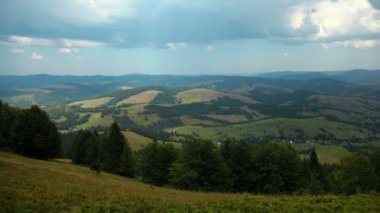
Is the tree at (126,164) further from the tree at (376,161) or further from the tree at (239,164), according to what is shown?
the tree at (376,161)

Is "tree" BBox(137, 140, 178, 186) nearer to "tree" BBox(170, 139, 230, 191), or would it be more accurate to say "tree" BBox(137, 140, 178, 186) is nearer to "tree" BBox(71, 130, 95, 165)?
"tree" BBox(170, 139, 230, 191)

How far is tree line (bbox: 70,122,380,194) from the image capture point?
7725 cm

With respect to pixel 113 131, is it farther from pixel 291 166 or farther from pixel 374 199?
pixel 374 199

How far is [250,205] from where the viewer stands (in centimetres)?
3506

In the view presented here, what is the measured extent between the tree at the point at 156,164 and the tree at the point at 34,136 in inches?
828

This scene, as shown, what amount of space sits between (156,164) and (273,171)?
26425 mm

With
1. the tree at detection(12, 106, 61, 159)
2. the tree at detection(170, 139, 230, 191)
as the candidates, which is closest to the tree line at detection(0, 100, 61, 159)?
the tree at detection(12, 106, 61, 159)

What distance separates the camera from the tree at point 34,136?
82812 mm

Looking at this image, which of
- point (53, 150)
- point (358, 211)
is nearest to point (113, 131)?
point (53, 150)

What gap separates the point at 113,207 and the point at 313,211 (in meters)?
17.7

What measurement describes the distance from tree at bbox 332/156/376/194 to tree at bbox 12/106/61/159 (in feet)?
211

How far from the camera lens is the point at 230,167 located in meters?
82.8

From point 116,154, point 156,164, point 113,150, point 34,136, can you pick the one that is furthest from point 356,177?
point 34,136

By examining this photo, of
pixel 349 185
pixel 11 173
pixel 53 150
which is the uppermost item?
pixel 11 173
